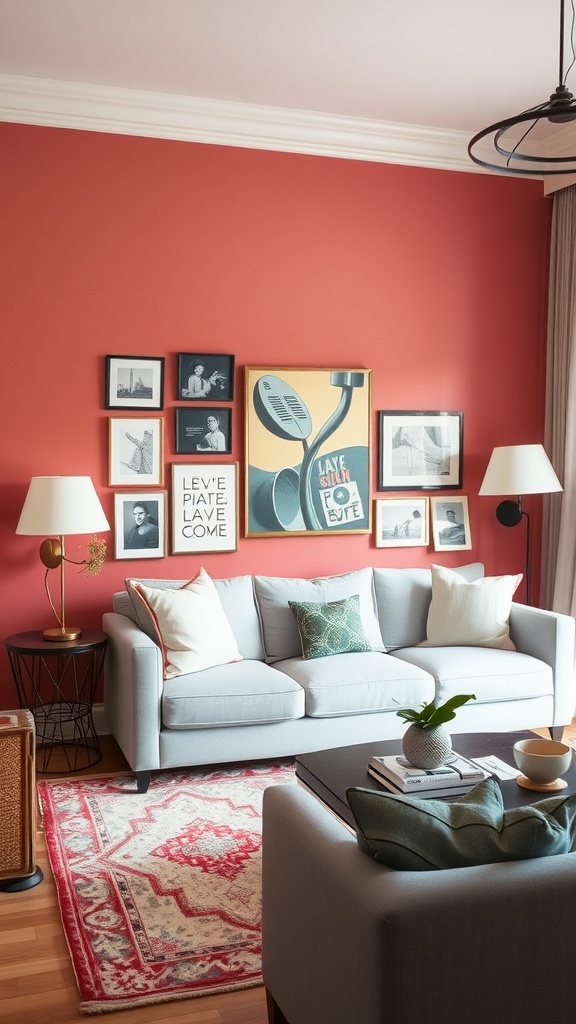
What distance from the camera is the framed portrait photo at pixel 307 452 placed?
5.18m

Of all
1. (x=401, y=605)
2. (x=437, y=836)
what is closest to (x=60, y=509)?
(x=401, y=605)

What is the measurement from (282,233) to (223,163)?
1.59 ft

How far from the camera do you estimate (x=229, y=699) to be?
4176 millimetres

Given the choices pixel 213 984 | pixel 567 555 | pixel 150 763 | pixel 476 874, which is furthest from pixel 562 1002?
pixel 567 555

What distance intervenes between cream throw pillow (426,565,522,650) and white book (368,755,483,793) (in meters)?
1.91

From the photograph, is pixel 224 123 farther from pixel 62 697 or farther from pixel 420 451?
pixel 62 697

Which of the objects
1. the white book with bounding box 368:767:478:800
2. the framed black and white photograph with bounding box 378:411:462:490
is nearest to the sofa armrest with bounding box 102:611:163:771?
the white book with bounding box 368:767:478:800

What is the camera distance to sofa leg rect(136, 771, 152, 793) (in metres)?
4.12

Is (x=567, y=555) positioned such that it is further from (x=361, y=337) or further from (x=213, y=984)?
(x=213, y=984)

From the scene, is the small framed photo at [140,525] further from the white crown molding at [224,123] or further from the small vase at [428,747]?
the small vase at [428,747]

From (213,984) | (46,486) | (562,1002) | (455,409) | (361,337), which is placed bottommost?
(213,984)

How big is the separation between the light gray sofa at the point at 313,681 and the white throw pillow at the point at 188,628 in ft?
0.23

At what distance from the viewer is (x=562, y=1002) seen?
183 cm

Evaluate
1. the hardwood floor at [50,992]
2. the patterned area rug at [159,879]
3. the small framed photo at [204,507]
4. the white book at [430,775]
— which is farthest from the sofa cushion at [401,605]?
the hardwood floor at [50,992]
